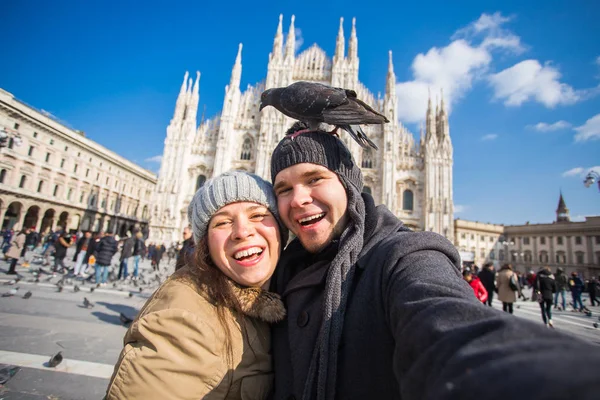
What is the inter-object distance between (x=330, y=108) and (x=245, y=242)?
109 cm

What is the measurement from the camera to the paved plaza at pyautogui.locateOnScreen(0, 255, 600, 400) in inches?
82.2

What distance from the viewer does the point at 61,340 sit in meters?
2.97

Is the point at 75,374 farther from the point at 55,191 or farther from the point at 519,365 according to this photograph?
the point at 55,191

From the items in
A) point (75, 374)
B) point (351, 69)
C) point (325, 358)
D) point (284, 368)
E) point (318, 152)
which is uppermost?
point (351, 69)

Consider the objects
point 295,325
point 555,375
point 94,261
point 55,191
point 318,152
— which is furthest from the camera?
point 55,191

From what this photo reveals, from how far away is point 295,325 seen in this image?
106 cm

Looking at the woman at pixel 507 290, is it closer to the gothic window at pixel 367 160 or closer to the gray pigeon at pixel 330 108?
the gray pigeon at pixel 330 108

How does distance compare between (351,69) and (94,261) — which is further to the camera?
(351,69)

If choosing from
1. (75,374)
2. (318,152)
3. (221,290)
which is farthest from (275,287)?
(75,374)

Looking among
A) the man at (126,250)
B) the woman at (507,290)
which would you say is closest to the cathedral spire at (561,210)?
the woman at (507,290)

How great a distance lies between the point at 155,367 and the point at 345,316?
0.60 m

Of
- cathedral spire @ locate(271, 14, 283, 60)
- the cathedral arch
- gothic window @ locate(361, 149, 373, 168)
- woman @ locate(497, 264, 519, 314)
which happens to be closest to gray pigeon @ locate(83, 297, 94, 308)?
woman @ locate(497, 264, 519, 314)

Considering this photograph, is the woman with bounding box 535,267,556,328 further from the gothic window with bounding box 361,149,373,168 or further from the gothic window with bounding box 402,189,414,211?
the gothic window with bounding box 361,149,373,168

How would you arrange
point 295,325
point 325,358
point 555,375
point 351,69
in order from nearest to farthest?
point 555,375 < point 325,358 < point 295,325 < point 351,69
